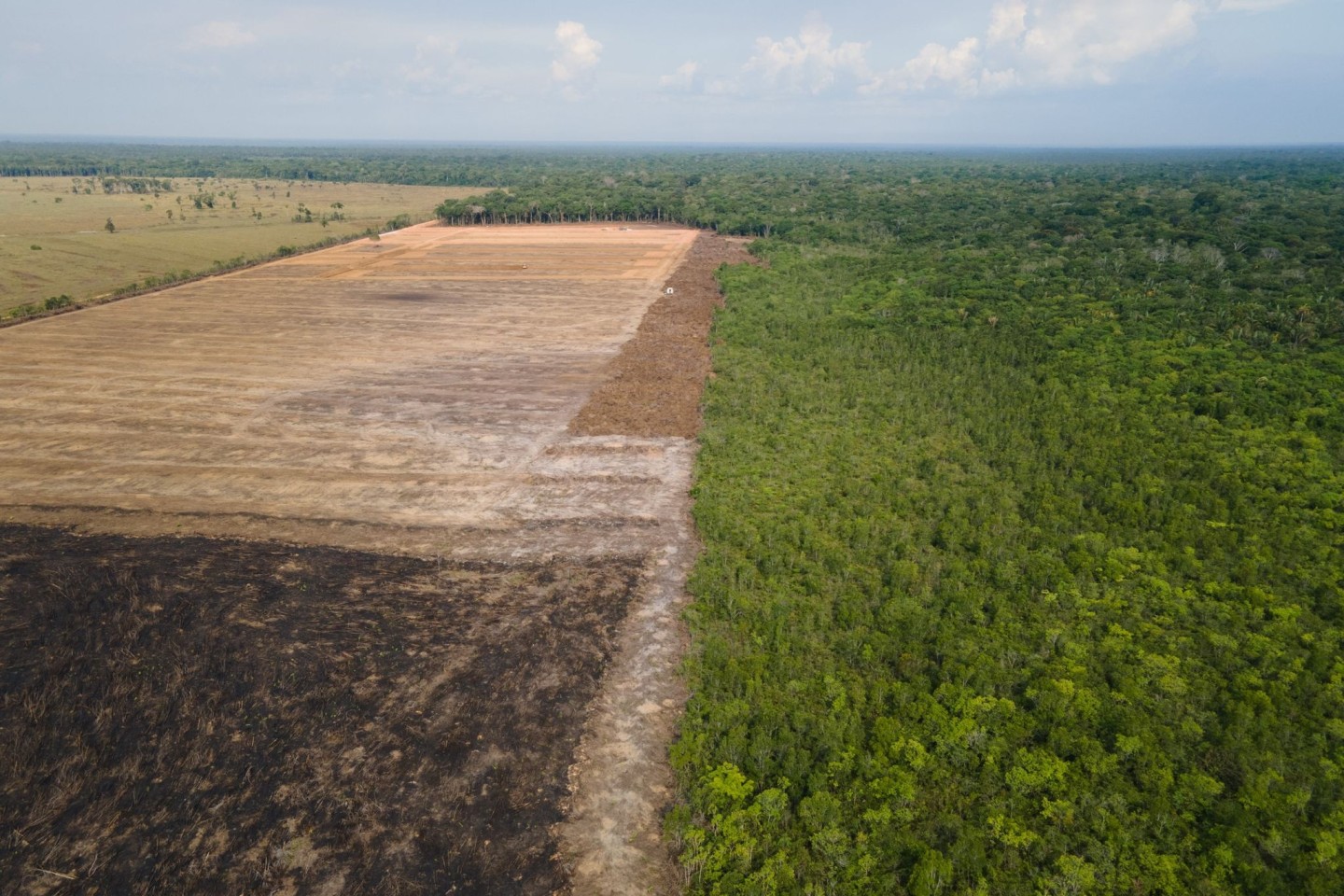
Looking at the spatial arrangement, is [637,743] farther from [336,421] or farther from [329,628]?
[336,421]

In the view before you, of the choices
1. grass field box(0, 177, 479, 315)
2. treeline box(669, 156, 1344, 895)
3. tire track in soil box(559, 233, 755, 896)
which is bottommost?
tire track in soil box(559, 233, 755, 896)

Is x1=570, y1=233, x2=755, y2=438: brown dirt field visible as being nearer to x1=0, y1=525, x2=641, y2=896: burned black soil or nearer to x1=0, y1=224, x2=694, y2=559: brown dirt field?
x1=0, y1=224, x2=694, y2=559: brown dirt field

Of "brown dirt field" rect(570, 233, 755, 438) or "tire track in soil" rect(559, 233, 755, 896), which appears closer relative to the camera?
"tire track in soil" rect(559, 233, 755, 896)

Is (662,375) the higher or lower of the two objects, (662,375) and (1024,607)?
the higher

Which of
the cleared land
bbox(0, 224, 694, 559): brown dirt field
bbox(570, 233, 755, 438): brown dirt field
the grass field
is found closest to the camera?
the cleared land

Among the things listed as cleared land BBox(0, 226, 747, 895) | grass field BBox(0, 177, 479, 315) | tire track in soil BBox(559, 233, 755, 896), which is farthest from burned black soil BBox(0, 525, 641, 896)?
grass field BBox(0, 177, 479, 315)

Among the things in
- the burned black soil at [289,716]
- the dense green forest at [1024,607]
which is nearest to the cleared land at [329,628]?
the burned black soil at [289,716]

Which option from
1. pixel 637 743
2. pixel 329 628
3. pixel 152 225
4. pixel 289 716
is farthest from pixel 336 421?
pixel 152 225
